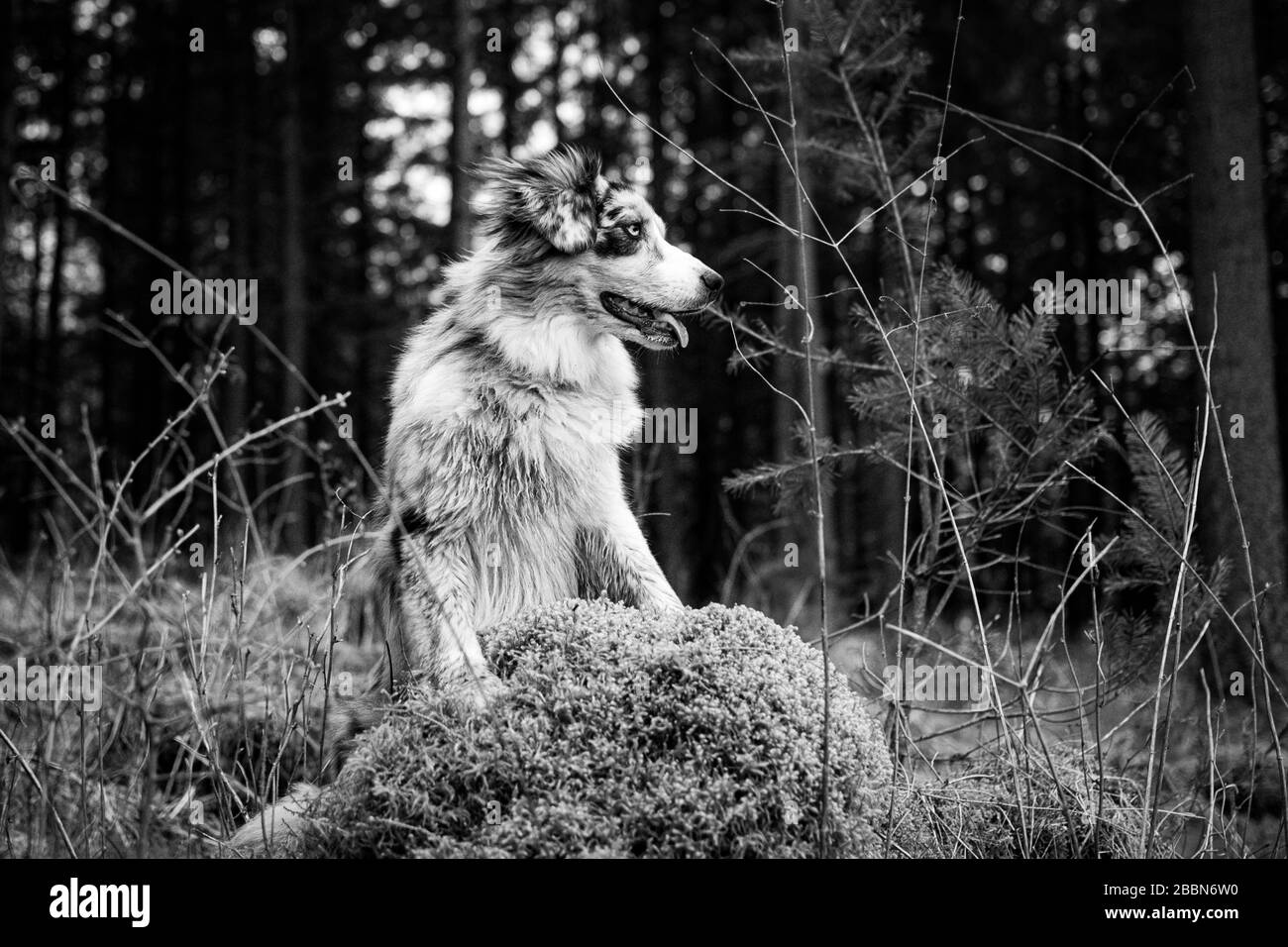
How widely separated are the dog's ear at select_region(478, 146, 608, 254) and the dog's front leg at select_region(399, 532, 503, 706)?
1256 mm

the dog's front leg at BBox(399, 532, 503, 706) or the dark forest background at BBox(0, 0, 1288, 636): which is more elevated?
the dark forest background at BBox(0, 0, 1288, 636)

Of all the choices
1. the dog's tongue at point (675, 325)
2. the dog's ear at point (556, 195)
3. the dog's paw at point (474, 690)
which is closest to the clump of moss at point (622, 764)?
the dog's paw at point (474, 690)

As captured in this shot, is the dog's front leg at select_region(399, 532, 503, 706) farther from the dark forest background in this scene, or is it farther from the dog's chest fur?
the dark forest background

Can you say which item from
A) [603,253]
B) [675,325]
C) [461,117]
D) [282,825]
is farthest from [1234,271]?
[461,117]

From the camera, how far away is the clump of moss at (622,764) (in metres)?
2.65

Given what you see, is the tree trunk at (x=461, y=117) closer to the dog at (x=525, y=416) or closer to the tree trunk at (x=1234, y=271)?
the tree trunk at (x=1234, y=271)

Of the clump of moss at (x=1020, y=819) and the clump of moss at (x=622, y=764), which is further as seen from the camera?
the clump of moss at (x=1020, y=819)

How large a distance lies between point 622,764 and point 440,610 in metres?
0.80

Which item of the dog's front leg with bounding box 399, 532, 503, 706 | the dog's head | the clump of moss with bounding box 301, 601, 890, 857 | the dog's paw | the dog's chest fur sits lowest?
the clump of moss with bounding box 301, 601, 890, 857

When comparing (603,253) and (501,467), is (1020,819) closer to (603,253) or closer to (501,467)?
(501,467)

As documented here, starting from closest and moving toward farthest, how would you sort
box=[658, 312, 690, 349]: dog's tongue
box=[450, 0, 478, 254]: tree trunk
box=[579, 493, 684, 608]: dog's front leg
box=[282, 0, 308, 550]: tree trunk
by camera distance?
box=[579, 493, 684, 608]: dog's front leg
box=[658, 312, 690, 349]: dog's tongue
box=[450, 0, 478, 254]: tree trunk
box=[282, 0, 308, 550]: tree trunk

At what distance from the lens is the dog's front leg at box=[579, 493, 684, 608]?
3658 mm

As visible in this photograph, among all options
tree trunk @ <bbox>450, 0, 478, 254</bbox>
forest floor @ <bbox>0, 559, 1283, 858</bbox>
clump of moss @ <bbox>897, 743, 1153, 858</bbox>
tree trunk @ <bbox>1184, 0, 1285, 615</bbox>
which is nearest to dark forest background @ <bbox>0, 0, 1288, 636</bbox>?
tree trunk @ <bbox>450, 0, 478, 254</bbox>
